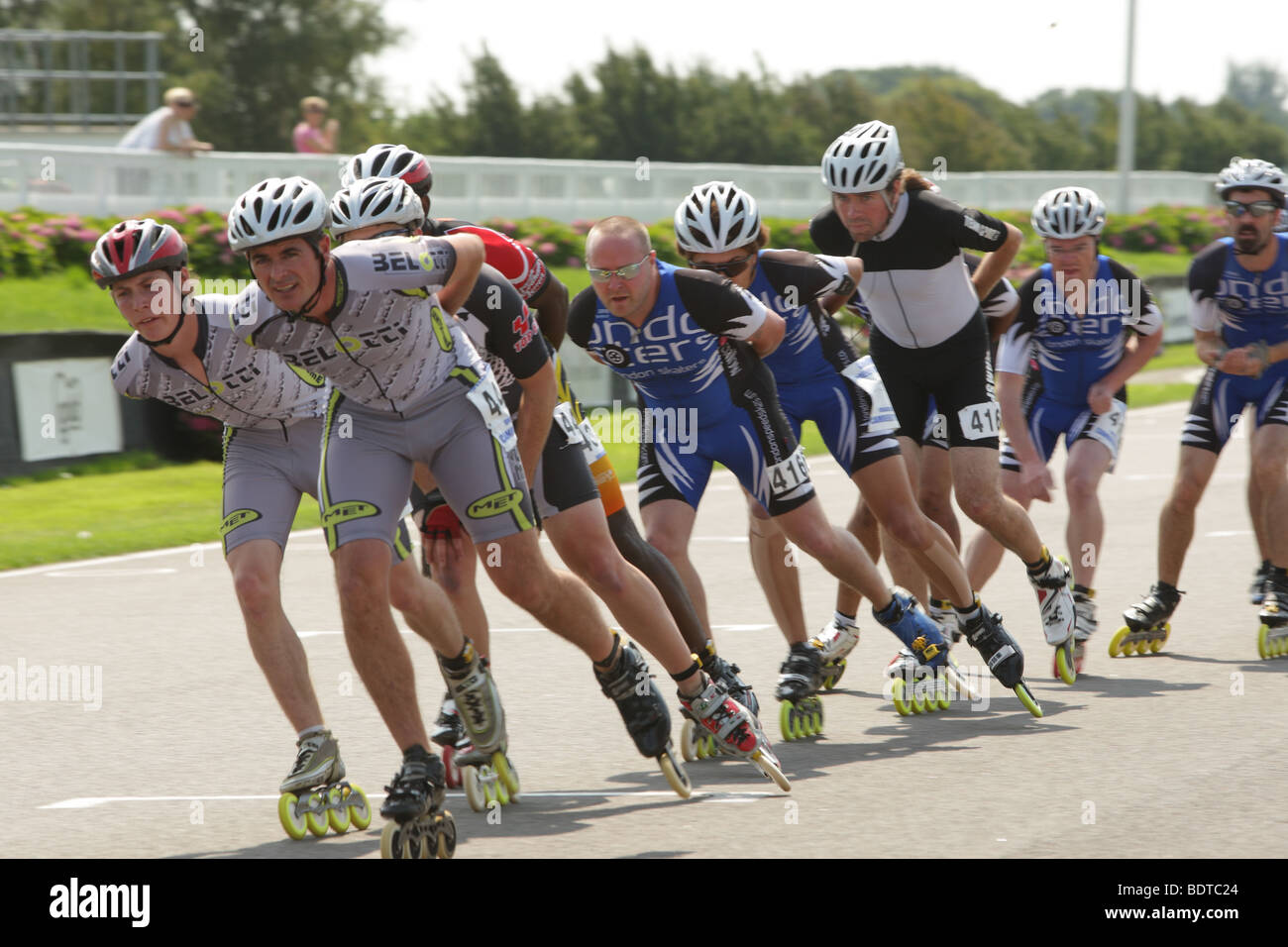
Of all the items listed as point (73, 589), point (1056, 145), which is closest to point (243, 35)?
point (1056, 145)

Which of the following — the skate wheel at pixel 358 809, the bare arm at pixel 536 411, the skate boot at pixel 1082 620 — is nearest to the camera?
the skate wheel at pixel 358 809

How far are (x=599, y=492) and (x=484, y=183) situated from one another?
21133mm

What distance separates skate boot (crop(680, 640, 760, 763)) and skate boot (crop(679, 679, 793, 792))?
1.11 feet

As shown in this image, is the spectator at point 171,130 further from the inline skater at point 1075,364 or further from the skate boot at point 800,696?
the skate boot at point 800,696

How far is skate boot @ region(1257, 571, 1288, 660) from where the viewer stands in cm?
867

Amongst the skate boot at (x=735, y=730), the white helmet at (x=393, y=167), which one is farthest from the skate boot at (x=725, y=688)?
the white helmet at (x=393, y=167)

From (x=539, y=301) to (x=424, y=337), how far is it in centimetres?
87

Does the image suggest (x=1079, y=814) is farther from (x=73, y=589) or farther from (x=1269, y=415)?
(x=73, y=589)

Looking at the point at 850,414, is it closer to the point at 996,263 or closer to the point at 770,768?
the point at 996,263

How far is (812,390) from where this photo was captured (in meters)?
7.89

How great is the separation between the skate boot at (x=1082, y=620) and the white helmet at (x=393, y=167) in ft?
12.1

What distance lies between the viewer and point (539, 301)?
6344mm

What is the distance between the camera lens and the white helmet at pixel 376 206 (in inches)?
236

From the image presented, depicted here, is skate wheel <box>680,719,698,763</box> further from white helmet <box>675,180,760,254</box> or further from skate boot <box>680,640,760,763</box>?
white helmet <box>675,180,760,254</box>
